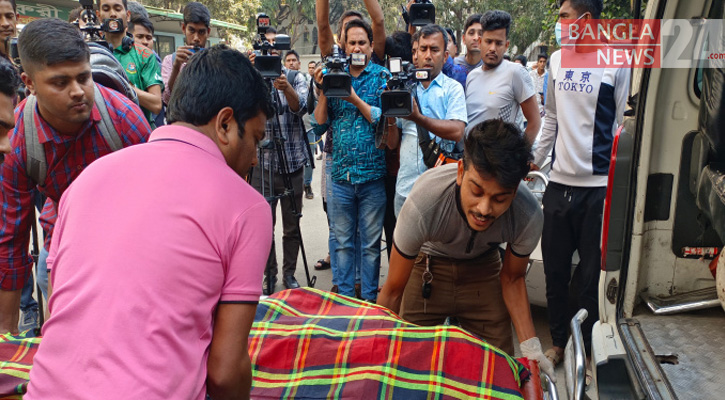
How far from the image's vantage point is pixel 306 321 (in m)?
2.32

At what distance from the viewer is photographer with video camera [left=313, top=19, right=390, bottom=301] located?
372 centimetres

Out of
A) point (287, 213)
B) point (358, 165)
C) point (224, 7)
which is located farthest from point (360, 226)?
point (224, 7)

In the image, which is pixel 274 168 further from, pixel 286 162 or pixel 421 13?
pixel 421 13

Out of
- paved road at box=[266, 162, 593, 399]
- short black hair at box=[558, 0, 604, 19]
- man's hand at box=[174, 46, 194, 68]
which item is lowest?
paved road at box=[266, 162, 593, 399]

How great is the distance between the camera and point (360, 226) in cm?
389

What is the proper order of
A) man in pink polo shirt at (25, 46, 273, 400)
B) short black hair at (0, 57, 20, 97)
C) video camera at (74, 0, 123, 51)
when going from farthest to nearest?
video camera at (74, 0, 123, 51)
short black hair at (0, 57, 20, 97)
man in pink polo shirt at (25, 46, 273, 400)

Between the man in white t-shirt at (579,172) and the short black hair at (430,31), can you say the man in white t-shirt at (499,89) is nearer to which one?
the short black hair at (430,31)

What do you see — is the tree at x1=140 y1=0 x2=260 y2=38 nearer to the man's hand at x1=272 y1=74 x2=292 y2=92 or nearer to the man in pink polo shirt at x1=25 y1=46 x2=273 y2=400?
the man's hand at x1=272 y1=74 x2=292 y2=92

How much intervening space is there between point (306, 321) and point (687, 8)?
1.81 metres

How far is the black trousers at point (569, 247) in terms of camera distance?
3150mm

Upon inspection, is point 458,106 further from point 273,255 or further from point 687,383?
point 687,383

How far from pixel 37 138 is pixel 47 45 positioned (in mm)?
398

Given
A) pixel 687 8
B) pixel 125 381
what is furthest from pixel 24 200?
pixel 687 8

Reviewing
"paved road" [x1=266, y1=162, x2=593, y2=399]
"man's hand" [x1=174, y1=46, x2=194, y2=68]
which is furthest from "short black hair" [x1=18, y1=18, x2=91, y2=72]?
"paved road" [x1=266, y1=162, x2=593, y2=399]
